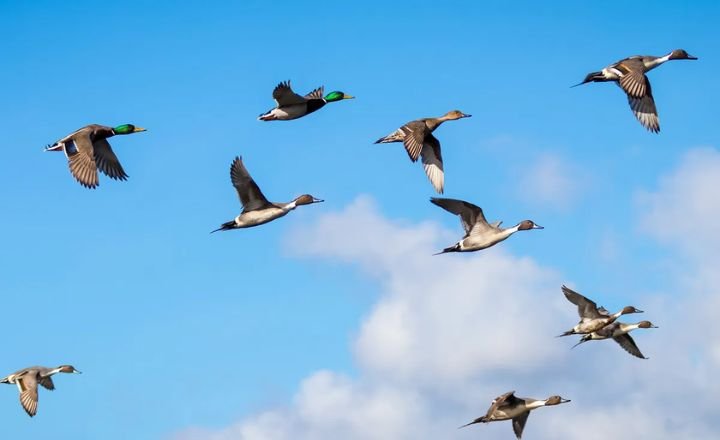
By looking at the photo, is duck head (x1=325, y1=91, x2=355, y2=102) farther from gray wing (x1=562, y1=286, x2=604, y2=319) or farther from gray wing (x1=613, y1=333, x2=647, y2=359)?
gray wing (x1=613, y1=333, x2=647, y2=359)

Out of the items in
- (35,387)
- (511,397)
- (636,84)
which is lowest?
(511,397)

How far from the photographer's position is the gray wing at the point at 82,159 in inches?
1586

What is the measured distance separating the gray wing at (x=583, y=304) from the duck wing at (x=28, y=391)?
1493 centimetres

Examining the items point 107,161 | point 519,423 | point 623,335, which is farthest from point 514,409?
point 107,161

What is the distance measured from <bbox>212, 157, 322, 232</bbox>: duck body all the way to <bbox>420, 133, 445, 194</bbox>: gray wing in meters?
4.79

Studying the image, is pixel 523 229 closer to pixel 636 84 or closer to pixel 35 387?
pixel 636 84

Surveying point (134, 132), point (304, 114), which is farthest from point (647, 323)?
point (134, 132)

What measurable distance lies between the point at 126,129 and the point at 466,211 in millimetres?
9407

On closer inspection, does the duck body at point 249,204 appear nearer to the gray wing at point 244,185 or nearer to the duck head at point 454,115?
the gray wing at point 244,185

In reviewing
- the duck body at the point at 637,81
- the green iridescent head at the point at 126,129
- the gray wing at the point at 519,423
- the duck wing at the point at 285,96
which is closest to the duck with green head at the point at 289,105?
the duck wing at the point at 285,96

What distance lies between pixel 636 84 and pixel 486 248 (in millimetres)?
5634

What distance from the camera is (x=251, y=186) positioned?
40.9m

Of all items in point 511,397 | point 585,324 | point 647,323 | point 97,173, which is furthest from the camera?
point 647,323

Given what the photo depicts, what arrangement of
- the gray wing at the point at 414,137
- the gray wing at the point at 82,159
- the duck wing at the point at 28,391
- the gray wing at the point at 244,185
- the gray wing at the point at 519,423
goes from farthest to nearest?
Answer: the duck wing at the point at 28,391 < the gray wing at the point at 519,423 < the gray wing at the point at 414,137 < the gray wing at the point at 244,185 < the gray wing at the point at 82,159
